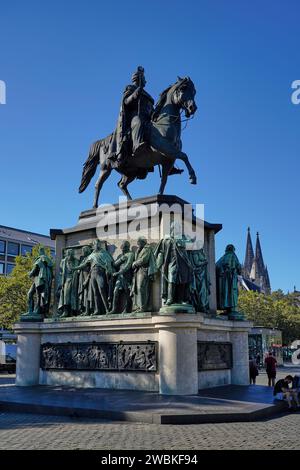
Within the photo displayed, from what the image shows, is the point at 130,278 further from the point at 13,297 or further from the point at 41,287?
the point at 13,297

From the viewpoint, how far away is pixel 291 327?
281ft

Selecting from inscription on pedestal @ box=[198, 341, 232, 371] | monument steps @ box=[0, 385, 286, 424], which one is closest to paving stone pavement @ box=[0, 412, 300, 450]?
monument steps @ box=[0, 385, 286, 424]

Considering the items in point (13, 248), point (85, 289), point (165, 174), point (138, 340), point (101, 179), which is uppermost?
point (13, 248)

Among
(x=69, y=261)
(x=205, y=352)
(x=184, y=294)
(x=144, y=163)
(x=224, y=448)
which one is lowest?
(x=224, y=448)

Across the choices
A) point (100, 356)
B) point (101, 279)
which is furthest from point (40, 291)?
point (100, 356)

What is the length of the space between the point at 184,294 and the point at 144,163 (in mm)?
5631

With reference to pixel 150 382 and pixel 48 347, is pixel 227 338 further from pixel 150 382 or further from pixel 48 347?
pixel 48 347

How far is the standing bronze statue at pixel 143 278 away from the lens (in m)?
14.7

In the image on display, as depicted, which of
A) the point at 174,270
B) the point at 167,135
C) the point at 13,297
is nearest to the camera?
the point at 174,270

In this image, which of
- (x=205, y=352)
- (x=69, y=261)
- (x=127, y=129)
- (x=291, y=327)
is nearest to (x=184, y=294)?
(x=205, y=352)

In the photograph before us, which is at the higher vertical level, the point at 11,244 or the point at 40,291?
the point at 11,244

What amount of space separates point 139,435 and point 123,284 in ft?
22.3

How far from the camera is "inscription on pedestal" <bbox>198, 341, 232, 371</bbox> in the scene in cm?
1475

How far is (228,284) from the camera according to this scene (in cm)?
1742
